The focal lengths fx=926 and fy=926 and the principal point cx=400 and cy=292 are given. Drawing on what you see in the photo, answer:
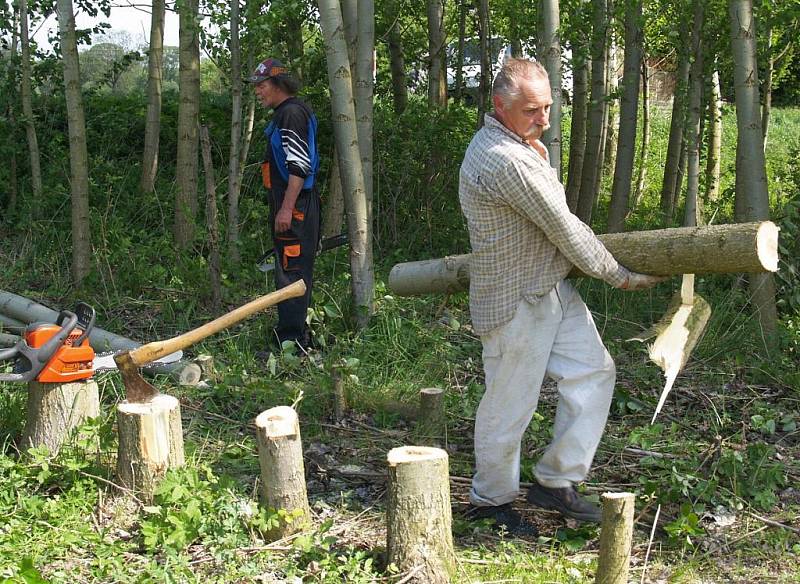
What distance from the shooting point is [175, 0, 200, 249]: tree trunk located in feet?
29.3

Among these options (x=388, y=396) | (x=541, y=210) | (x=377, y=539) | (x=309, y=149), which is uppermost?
(x=309, y=149)

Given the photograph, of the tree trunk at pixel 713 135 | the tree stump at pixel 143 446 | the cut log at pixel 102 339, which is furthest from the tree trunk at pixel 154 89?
the tree trunk at pixel 713 135

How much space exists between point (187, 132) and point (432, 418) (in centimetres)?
508

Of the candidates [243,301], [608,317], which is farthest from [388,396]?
[243,301]

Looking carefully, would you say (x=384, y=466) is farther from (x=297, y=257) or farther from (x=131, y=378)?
(x=297, y=257)

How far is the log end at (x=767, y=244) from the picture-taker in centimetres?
398

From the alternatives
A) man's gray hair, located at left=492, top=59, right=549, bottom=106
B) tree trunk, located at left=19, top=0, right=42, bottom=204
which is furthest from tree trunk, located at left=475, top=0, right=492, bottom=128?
man's gray hair, located at left=492, top=59, right=549, bottom=106

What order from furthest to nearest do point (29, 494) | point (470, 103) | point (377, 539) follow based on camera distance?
point (470, 103) < point (29, 494) < point (377, 539)

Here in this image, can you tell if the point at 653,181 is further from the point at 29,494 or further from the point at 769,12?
the point at 29,494

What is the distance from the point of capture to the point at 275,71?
6.93 meters

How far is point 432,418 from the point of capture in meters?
5.36

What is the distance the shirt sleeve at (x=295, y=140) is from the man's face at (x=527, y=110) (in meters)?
3.09

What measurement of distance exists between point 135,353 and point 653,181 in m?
13.5

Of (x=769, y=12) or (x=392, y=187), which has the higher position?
(x=769, y=12)
